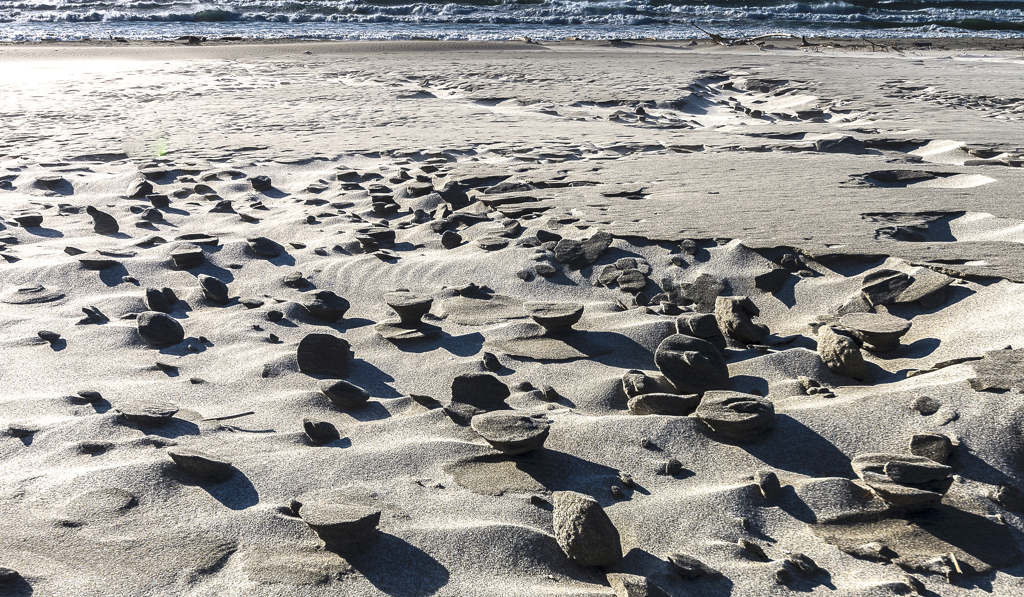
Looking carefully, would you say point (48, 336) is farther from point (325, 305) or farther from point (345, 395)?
point (345, 395)

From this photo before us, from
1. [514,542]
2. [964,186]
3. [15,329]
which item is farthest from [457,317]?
[964,186]

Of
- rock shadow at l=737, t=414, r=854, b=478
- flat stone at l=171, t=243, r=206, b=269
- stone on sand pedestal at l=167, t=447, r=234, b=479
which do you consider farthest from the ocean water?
stone on sand pedestal at l=167, t=447, r=234, b=479

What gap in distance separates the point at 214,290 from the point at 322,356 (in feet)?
2.49

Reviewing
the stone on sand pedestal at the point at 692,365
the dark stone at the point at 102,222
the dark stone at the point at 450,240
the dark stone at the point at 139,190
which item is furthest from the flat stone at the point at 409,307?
the dark stone at the point at 139,190

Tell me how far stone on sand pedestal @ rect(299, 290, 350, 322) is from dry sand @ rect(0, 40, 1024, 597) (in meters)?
0.02

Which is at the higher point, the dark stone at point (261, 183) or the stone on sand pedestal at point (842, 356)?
the dark stone at point (261, 183)

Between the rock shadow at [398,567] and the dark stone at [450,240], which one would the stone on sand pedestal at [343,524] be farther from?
the dark stone at [450,240]

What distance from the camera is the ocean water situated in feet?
55.8

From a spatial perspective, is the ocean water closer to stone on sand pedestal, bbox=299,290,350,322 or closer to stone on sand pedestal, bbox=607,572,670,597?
stone on sand pedestal, bbox=299,290,350,322

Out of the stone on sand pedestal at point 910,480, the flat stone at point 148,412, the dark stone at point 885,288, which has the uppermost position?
the dark stone at point 885,288

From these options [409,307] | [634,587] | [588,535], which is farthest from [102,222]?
[634,587]

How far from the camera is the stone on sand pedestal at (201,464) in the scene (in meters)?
1.57

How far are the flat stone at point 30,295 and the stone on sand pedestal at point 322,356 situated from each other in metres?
1.15

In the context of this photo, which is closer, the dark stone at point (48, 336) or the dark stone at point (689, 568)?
the dark stone at point (689, 568)
